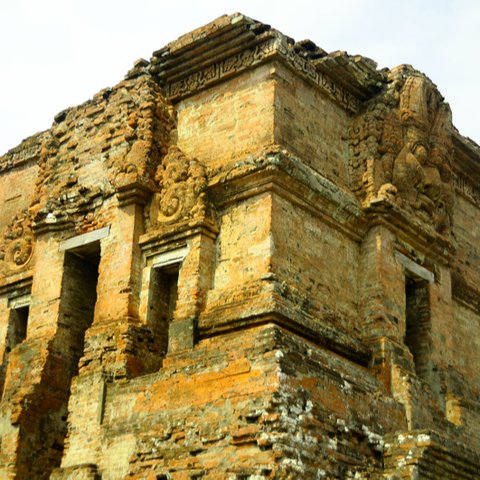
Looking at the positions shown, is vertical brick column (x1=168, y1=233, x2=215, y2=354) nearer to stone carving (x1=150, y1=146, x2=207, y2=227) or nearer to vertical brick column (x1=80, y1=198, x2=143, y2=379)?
stone carving (x1=150, y1=146, x2=207, y2=227)

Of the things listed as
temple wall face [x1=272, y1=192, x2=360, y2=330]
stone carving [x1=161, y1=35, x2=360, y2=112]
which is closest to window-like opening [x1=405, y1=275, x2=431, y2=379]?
temple wall face [x1=272, y1=192, x2=360, y2=330]

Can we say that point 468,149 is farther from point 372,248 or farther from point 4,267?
point 4,267

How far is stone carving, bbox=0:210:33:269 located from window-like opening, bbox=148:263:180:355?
2939 mm

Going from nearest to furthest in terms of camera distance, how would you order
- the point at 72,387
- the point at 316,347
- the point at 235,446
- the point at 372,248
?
the point at 235,446, the point at 316,347, the point at 72,387, the point at 372,248

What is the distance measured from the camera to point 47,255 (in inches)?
551

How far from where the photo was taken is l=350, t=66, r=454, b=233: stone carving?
13.7 metres

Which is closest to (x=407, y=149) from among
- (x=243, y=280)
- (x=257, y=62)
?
(x=257, y=62)

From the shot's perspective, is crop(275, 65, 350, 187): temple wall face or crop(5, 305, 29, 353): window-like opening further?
crop(5, 305, 29, 353): window-like opening

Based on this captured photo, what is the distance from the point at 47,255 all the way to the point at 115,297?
1760mm

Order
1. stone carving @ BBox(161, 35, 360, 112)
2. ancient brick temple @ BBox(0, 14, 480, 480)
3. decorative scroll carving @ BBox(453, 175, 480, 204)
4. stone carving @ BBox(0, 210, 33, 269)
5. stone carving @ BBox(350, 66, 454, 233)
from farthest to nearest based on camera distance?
decorative scroll carving @ BBox(453, 175, 480, 204)
stone carving @ BBox(0, 210, 33, 269)
stone carving @ BBox(350, 66, 454, 233)
stone carving @ BBox(161, 35, 360, 112)
ancient brick temple @ BBox(0, 14, 480, 480)

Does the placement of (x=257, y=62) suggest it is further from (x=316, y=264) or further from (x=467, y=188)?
(x=467, y=188)

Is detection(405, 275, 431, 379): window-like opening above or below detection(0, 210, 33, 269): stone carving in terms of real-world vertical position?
below

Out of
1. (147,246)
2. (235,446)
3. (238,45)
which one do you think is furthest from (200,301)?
(238,45)

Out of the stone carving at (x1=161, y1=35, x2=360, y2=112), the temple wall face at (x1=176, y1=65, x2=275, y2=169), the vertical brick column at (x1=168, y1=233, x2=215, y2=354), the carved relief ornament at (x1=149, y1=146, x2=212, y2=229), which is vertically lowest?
the vertical brick column at (x1=168, y1=233, x2=215, y2=354)
